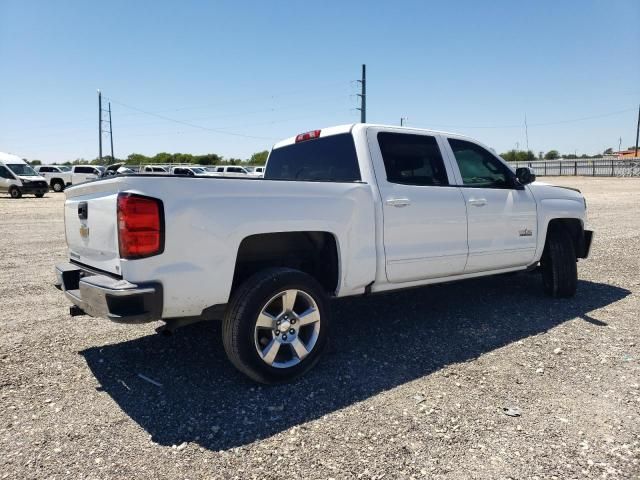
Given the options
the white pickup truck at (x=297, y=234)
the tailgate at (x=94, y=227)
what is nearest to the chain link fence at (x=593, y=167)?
the white pickup truck at (x=297, y=234)

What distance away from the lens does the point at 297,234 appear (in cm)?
379

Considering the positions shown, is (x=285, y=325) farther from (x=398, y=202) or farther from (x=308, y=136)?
(x=308, y=136)

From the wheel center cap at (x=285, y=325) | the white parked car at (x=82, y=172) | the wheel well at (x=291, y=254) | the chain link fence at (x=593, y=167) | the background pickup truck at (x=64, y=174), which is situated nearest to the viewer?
the wheel center cap at (x=285, y=325)

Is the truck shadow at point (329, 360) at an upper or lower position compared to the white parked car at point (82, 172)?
lower

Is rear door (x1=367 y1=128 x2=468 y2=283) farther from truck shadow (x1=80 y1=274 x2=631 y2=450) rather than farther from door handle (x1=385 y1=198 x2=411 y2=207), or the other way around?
truck shadow (x1=80 y1=274 x2=631 y2=450)

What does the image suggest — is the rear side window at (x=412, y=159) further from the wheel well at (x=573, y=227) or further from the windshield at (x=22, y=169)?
the windshield at (x=22, y=169)

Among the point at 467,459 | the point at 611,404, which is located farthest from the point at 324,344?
the point at 611,404

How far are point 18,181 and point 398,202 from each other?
91.5 feet

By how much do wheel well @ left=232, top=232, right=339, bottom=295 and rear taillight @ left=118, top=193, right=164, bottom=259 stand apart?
809 mm

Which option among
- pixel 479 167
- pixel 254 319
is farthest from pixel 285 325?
pixel 479 167

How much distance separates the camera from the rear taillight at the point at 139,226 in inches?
112

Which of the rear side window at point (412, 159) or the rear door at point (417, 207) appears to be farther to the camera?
the rear side window at point (412, 159)

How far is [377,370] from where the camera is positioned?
370cm

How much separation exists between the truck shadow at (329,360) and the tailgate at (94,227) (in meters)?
0.95
